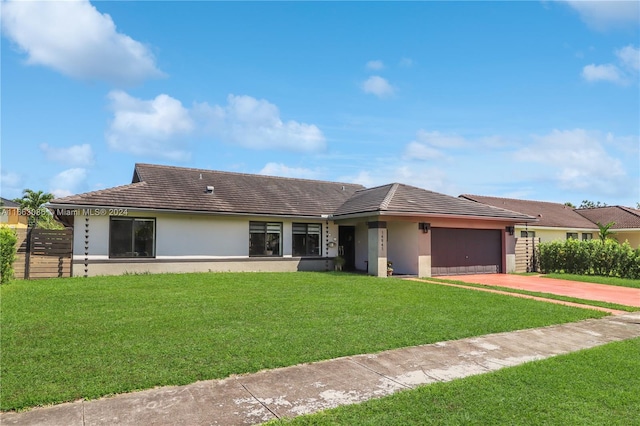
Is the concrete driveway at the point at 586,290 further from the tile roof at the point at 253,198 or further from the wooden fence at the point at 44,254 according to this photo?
the wooden fence at the point at 44,254

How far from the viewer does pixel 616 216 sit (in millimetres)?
32188

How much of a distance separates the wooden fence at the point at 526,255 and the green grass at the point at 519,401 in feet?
55.6

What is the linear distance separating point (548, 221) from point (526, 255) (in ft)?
31.7

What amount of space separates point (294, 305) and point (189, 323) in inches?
108

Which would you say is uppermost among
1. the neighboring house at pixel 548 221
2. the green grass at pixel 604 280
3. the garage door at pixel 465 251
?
the neighboring house at pixel 548 221

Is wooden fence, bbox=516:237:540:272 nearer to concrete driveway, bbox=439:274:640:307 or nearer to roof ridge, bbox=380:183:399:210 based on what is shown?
concrete driveway, bbox=439:274:640:307

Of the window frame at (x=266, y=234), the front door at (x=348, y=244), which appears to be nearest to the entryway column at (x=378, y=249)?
the front door at (x=348, y=244)

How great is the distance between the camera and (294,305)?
930cm

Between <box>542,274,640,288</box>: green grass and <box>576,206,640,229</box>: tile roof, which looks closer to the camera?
<box>542,274,640,288</box>: green grass

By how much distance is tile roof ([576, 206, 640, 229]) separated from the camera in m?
29.9

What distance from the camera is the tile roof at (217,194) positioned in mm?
15539

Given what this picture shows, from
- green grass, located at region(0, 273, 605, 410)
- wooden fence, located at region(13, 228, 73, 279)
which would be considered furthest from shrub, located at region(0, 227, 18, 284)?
wooden fence, located at region(13, 228, 73, 279)

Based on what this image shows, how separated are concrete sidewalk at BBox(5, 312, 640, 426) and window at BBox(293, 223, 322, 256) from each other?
12.8 metres

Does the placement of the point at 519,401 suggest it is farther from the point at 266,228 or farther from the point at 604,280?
the point at 604,280
